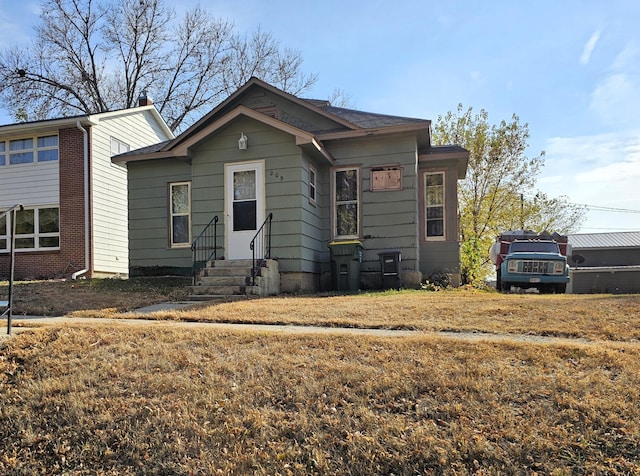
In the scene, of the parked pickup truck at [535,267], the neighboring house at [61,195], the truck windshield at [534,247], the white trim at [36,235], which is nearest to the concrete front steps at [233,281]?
the parked pickup truck at [535,267]

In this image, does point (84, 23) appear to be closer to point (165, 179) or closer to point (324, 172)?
point (165, 179)

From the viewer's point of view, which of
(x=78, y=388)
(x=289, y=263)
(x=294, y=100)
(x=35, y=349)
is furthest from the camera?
(x=294, y=100)

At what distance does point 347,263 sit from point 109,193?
1060 centimetres

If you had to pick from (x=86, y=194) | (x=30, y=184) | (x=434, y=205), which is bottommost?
(x=434, y=205)

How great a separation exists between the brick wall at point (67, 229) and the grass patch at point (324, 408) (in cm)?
1197

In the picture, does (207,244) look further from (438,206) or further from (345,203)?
(438,206)

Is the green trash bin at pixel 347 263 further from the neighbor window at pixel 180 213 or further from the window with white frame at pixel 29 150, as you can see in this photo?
the window with white frame at pixel 29 150

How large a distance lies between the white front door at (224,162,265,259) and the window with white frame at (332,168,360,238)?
2.19 meters

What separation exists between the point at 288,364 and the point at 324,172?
850 cm

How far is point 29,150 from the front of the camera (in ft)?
54.8

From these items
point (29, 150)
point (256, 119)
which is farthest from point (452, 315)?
point (29, 150)

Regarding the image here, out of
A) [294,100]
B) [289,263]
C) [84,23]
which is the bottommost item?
[289,263]

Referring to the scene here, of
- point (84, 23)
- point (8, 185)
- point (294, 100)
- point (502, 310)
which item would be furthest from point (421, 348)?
point (84, 23)

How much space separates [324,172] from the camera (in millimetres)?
12320
